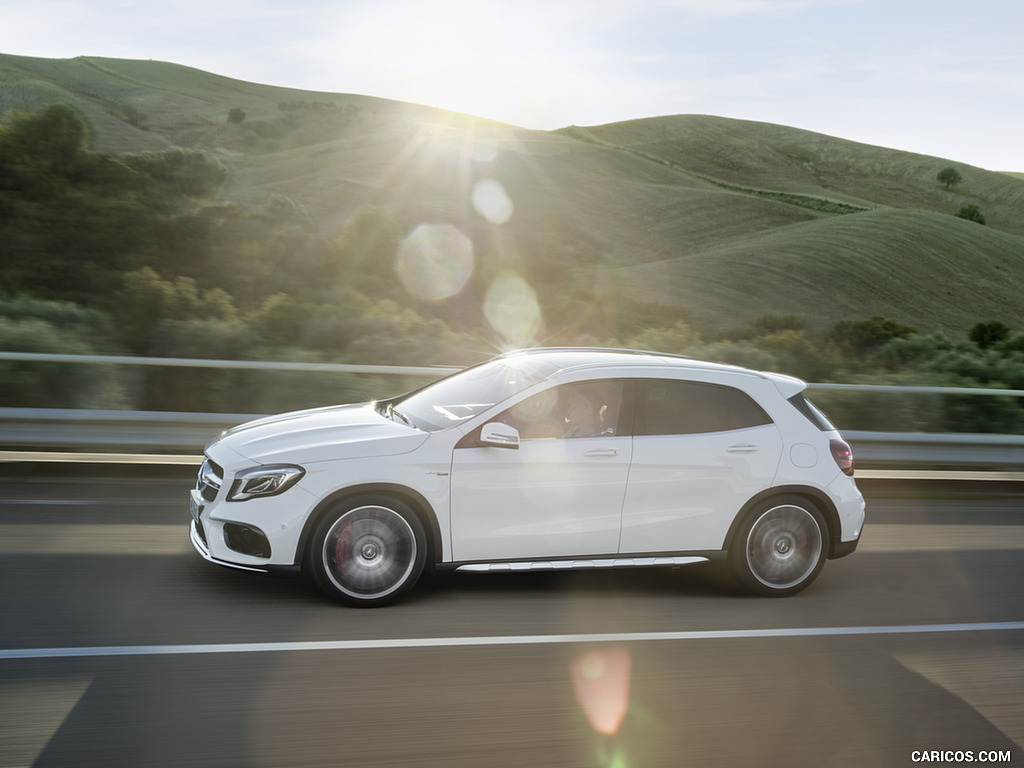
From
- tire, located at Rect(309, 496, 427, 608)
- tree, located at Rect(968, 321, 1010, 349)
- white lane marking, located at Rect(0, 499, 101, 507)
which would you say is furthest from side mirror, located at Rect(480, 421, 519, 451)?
tree, located at Rect(968, 321, 1010, 349)

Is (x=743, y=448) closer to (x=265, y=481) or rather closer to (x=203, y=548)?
(x=265, y=481)

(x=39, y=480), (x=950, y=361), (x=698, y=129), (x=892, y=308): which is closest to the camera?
(x=39, y=480)

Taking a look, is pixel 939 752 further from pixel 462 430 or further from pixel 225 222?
pixel 225 222

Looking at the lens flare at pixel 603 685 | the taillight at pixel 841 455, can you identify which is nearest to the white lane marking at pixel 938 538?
the taillight at pixel 841 455

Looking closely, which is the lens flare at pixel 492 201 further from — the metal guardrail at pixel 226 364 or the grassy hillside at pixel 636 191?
the metal guardrail at pixel 226 364

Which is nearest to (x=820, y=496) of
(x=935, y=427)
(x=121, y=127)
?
(x=935, y=427)

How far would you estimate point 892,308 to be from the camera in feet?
264

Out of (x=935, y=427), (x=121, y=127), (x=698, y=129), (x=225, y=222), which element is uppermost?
(x=698, y=129)

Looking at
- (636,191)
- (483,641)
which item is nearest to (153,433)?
(483,641)

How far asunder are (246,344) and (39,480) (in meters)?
5.67

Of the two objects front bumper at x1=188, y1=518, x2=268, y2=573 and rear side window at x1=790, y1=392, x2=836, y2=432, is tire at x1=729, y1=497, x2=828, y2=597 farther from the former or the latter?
front bumper at x1=188, y1=518, x2=268, y2=573

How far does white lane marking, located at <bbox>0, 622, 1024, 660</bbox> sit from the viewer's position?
17.1 feet

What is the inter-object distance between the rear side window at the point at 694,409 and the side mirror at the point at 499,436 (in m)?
0.93

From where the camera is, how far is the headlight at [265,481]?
19.5 feet
